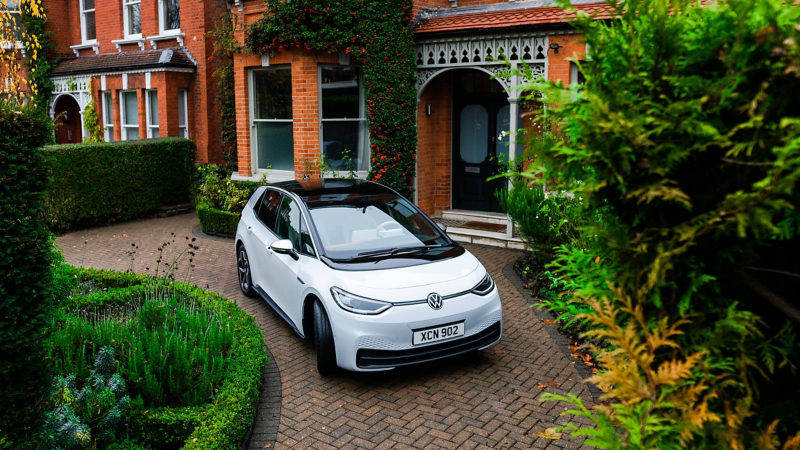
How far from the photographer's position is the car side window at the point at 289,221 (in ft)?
22.5

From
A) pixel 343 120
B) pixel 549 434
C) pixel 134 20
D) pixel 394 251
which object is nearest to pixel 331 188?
pixel 394 251

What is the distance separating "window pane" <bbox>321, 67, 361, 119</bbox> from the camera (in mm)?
13133

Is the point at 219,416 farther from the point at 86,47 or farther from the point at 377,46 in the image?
the point at 86,47

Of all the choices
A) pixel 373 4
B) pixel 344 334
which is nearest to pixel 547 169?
pixel 344 334

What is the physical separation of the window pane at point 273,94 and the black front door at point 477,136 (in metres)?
3.66

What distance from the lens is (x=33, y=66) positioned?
20062 millimetres

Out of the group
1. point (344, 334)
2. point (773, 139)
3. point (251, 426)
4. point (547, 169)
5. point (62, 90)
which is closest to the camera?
point (773, 139)

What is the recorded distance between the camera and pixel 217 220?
522 inches

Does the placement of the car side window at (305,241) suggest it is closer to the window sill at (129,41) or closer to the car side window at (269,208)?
the car side window at (269,208)

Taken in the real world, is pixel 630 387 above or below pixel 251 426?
above

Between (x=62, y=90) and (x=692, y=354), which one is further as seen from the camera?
(x=62, y=90)

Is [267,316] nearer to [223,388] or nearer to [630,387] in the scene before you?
[223,388]

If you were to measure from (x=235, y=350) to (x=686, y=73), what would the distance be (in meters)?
4.80

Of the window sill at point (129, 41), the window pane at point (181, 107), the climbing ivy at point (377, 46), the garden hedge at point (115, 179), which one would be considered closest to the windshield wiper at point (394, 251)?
the climbing ivy at point (377, 46)
